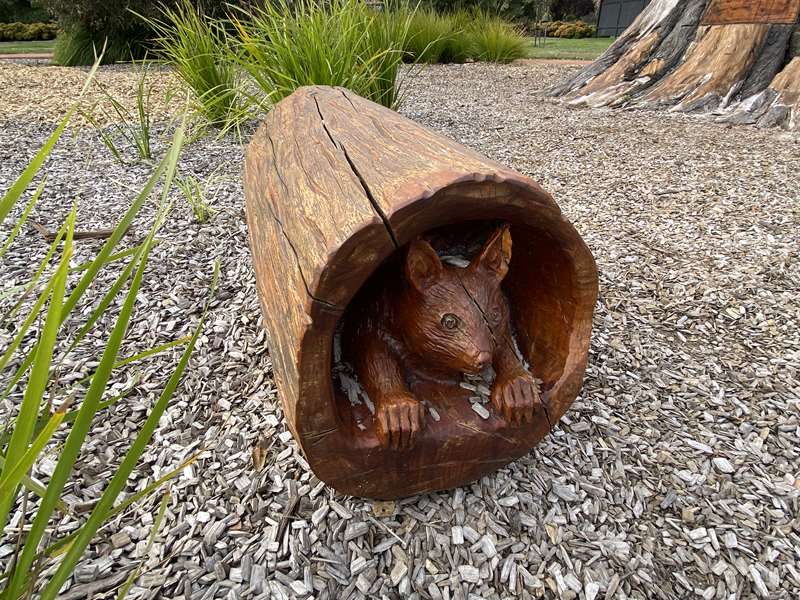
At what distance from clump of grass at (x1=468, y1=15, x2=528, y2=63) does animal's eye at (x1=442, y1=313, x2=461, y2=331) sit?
10.6 m

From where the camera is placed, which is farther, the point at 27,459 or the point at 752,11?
the point at 752,11

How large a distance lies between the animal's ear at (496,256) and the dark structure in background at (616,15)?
Result: 2053 cm

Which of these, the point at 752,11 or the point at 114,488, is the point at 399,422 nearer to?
the point at 114,488

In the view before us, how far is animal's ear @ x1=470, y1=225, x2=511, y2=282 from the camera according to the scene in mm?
1437

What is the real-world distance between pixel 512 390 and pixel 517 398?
0.08 ft

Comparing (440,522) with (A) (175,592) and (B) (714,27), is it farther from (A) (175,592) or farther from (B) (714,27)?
(B) (714,27)

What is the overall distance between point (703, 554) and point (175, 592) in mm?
1471

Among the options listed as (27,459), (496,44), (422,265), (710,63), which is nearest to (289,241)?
(422,265)

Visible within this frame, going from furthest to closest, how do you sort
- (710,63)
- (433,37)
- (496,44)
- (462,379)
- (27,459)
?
(496,44) < (433,37) < (710,63) < (462,379) < (27,459)

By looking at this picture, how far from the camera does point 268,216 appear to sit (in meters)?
1.79

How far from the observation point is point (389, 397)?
1.44 meters

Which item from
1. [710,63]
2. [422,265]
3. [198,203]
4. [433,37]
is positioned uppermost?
[422,265]

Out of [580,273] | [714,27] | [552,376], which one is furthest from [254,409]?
[714,27]

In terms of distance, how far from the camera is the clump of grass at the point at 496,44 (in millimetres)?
10648
